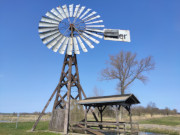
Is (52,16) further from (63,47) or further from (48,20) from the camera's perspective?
(63,47)

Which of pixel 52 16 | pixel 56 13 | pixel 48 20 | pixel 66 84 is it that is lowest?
pixel 66 84

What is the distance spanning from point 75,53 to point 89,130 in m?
7.78

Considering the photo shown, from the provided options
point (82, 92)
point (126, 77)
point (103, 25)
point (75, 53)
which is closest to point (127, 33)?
point (103, 25)

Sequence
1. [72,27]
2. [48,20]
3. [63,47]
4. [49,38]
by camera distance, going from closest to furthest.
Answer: [63,47] < [49,38] < [48,20] < [72,27]

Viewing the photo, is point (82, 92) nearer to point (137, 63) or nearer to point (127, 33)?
point (127, 33)

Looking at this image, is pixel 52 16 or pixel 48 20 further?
pixel 52 16

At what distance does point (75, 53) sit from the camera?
16422mm

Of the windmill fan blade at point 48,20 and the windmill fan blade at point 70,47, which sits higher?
the windmill fan blade at point 48,20

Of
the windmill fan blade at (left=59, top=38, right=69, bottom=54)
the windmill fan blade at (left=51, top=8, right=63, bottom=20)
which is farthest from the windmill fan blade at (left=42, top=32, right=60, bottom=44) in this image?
the windmill fan blade at (left=51, top=8, right=63, bottom=20)

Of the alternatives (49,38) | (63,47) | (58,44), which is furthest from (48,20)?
(63,47)

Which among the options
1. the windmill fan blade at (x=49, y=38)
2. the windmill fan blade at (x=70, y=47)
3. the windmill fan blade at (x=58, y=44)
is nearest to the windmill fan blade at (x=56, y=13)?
the windmill fan blade at (x=49, y=38)

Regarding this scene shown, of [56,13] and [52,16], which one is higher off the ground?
[56,13]

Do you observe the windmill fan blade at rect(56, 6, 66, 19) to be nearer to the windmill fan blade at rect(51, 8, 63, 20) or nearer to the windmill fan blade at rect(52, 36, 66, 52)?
the windmill fan blade at rect(51, 8, 63, 20)

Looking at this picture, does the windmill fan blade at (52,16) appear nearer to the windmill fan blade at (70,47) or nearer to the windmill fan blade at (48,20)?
the windmill fan blade at (48,20)
